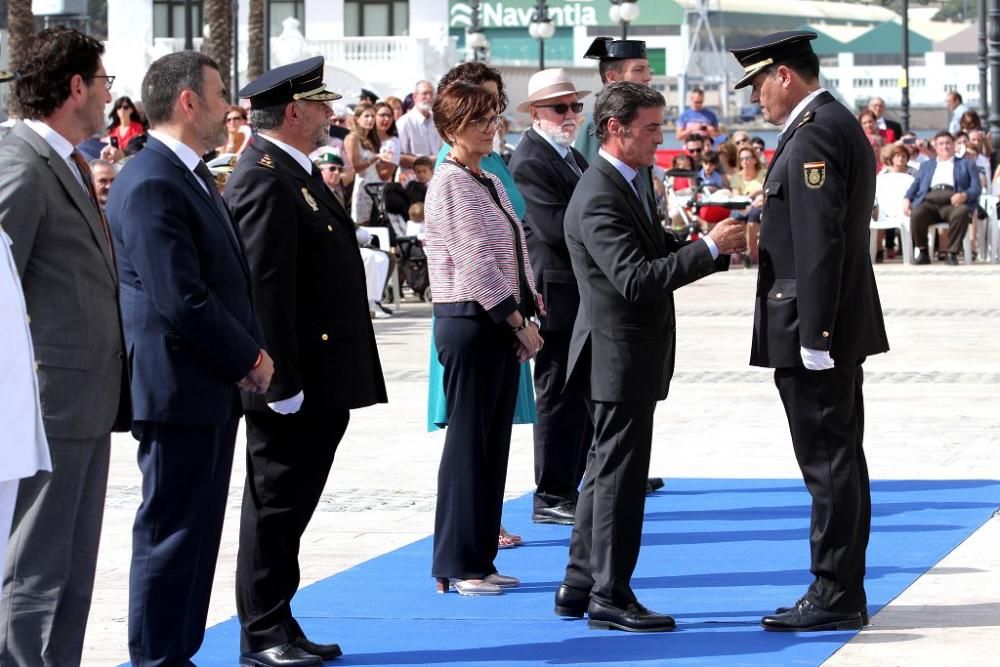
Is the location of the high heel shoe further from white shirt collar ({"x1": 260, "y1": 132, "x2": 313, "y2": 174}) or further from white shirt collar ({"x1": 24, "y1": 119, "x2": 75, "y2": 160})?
white shirt collar ({"x1": 24, "y1": 119, "x2": 75, "y2": 160})

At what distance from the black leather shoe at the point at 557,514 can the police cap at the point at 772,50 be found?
2727mm

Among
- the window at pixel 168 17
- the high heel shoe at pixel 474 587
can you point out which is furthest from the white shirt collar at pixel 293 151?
the window at pixel 168 17

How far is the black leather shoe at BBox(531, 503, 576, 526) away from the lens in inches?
364

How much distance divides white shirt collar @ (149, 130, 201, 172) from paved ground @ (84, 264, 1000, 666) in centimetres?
180

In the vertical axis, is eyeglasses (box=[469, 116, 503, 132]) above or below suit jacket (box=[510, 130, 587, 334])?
above

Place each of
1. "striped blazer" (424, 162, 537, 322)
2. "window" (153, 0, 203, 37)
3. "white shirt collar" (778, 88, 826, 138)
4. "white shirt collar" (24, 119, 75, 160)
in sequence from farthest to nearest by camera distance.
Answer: "window" (153, 0, 203, 37) < "striped blazer" (424, 162, 537, 322) < "white shirt collar" (778, 88, 826, 138) < "white shirt collar" (24, 119, 75, 160)

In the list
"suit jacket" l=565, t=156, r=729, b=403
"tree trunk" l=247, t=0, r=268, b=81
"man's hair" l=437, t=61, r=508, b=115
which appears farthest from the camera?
"tree trunk" l=247, t=0, r=268, b=81

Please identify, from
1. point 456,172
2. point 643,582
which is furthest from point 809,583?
point 456,172

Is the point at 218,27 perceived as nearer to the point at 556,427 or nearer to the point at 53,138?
the point at 556,427

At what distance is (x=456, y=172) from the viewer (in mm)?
7832

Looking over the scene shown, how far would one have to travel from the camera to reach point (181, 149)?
593cm

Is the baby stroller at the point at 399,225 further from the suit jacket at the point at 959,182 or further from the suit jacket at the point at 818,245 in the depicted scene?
the suit jacket at the point at 818,245

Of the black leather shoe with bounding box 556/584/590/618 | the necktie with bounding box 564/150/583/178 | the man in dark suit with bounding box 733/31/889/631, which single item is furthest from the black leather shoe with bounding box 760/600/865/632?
the necktie with bounding box 564/150/583/178

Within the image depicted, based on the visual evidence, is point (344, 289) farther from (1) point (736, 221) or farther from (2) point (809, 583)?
(2) point (809, 583)
